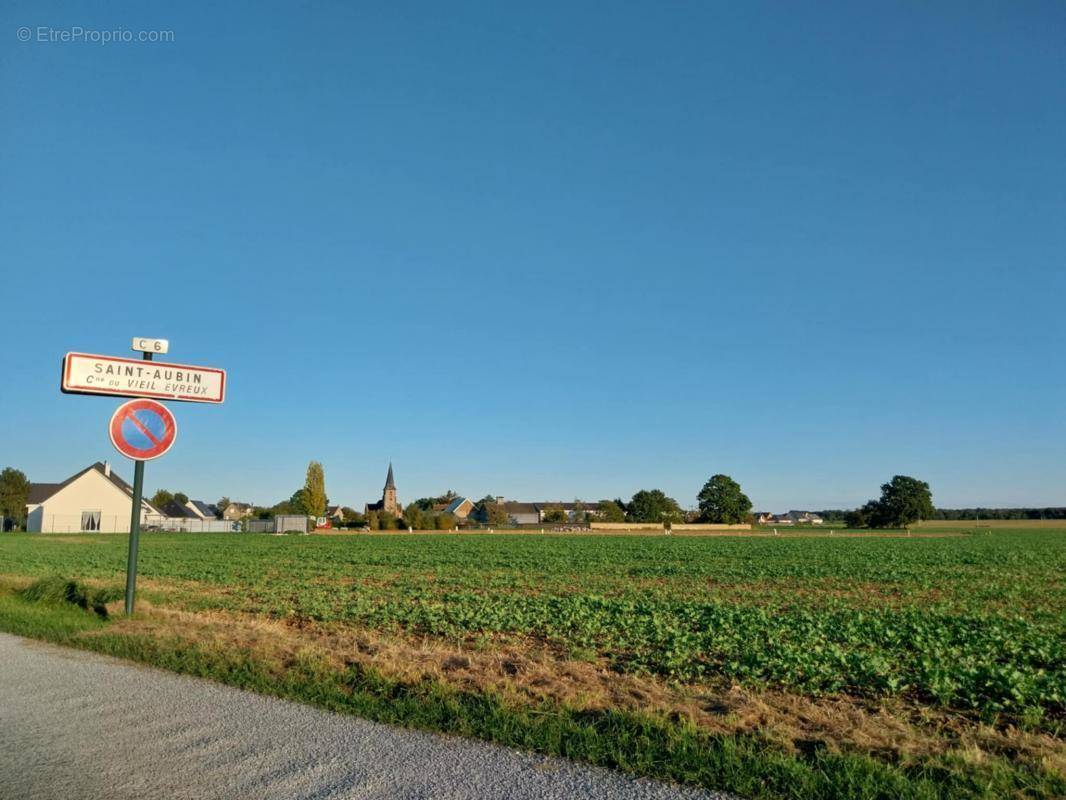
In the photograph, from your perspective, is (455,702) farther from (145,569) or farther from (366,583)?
(145,569)

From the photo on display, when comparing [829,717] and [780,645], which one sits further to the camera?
[780,645]

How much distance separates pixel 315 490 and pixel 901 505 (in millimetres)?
105150

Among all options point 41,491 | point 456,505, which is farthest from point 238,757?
point 456,505

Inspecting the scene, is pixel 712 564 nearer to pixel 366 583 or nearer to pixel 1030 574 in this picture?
pixel 1030 574

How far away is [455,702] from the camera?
6508 millimetres

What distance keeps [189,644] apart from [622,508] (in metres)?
155

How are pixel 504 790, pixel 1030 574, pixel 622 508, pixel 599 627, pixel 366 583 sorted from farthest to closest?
pixel 622 508
pixel 1030 574
pixel 366 583
pixel 599 627
pixel 504 790

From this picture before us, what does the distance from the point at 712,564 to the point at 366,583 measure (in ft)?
54.2

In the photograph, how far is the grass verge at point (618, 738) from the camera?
15.3 ft

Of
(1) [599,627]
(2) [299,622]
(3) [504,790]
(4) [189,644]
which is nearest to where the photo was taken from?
(3) [504,790]

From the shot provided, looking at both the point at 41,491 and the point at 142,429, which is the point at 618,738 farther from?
the point at 41,491

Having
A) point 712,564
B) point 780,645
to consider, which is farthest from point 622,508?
point 780,645

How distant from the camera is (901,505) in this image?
418ft

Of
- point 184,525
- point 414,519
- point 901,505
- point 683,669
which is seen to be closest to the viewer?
point 683,669
